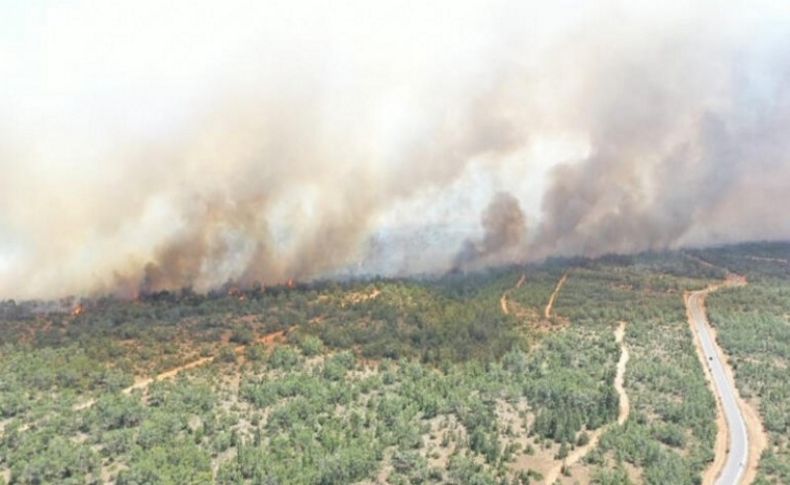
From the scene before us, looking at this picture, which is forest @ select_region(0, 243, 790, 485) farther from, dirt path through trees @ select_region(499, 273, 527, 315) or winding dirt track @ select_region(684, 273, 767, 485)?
winding dirt track @ select_region(684, 273, 767, 485)

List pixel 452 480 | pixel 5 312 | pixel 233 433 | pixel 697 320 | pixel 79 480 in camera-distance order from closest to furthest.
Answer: pixel 79 480 → pixel 452 480 → pixel 233 433 → pixel 5 312 → pixel 697 320

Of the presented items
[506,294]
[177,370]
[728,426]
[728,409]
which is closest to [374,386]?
[177,370]

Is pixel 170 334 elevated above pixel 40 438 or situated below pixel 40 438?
above

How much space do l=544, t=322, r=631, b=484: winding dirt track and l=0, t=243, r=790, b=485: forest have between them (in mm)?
194

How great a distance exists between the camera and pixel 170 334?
6800 centimetres

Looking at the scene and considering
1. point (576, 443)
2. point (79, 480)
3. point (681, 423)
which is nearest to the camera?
point (79, 480)

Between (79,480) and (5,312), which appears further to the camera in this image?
(5,312)

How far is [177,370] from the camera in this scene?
59875 millimetres

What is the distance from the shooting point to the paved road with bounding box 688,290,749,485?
4762cm

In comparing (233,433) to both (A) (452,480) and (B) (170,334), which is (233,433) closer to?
(A) (452,480)

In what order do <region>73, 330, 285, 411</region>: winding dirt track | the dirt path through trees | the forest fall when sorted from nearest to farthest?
the forest
<region>73, 330, 285, 411</region>: winding dirt track
the dirt path through trees

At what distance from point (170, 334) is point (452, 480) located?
111 feet

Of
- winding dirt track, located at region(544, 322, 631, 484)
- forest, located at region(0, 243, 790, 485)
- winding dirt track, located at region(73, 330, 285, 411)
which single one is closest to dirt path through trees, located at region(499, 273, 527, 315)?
forest, located at region(0, 243, 790, 485)

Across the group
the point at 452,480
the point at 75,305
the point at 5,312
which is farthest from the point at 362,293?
the point at 452,480
